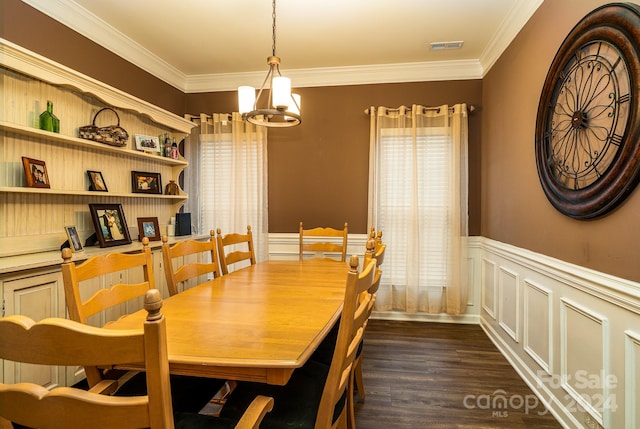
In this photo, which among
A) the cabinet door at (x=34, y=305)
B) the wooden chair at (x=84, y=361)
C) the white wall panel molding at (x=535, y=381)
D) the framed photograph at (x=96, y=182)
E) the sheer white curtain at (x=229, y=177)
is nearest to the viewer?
the wooden chair at (x=84, y=361)

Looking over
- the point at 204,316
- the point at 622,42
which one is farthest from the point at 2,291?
the point at 622,42

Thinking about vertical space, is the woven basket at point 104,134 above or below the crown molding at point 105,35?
below

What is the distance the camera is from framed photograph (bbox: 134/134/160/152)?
10.3 ft

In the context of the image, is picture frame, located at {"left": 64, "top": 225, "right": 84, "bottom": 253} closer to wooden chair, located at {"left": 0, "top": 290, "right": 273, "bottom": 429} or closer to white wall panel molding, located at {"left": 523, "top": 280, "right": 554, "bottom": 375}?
wooden chair, located at {"left": 0, "top": 290, "right": 273, "bottom": 429}

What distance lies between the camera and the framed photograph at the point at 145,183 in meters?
3.17

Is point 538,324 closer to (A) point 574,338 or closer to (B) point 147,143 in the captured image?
(A) point 574,338

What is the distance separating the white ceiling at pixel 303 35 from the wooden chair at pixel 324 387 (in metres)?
2.35

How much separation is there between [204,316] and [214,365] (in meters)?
0.44

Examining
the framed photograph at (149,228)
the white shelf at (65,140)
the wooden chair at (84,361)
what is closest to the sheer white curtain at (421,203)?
the framed photograph at (149,228)

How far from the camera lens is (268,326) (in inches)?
52.3

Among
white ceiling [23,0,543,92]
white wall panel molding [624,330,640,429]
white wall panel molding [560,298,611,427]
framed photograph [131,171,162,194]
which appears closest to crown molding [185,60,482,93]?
white ceiling [23,0,543,92]

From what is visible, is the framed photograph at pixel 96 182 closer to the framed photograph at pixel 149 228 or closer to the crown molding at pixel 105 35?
the framed photograph at pixel 149 228

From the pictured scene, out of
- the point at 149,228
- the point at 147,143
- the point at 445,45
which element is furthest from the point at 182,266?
the point at 445,45

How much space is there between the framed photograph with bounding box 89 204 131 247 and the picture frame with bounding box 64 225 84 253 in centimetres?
15
